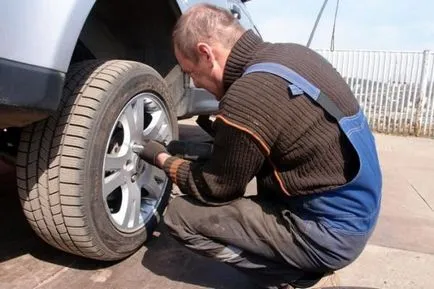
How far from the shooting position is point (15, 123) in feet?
5.62

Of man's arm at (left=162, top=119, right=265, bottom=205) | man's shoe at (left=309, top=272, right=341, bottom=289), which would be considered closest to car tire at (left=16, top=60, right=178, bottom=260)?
man's arm at (left=162, top=119, right=265, bottom=205)

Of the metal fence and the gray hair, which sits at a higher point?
the gray hair

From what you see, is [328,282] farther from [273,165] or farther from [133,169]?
[133,169]

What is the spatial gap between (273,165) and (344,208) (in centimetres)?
31

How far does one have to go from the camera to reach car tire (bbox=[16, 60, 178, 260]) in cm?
191

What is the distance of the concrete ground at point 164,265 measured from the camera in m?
2.19

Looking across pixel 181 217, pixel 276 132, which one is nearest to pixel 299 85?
pixel 276 132

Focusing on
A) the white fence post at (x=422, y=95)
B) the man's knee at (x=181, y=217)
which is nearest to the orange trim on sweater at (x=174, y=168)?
the man's knee at (x=181, y=217)

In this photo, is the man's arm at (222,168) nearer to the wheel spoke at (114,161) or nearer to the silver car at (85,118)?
the wheel spoke at (114,161)

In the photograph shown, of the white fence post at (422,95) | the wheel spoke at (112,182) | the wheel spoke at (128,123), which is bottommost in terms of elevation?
the white fence post at (422,95)

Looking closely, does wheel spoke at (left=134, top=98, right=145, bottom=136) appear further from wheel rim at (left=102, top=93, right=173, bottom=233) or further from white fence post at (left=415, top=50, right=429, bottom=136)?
white fence post at (left=415, top=50, right=429, bottom=136)

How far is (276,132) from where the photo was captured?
173 centimetres

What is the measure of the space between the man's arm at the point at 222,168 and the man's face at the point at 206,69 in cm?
20

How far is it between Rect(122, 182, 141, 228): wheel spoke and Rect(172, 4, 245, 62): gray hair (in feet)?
2.41
